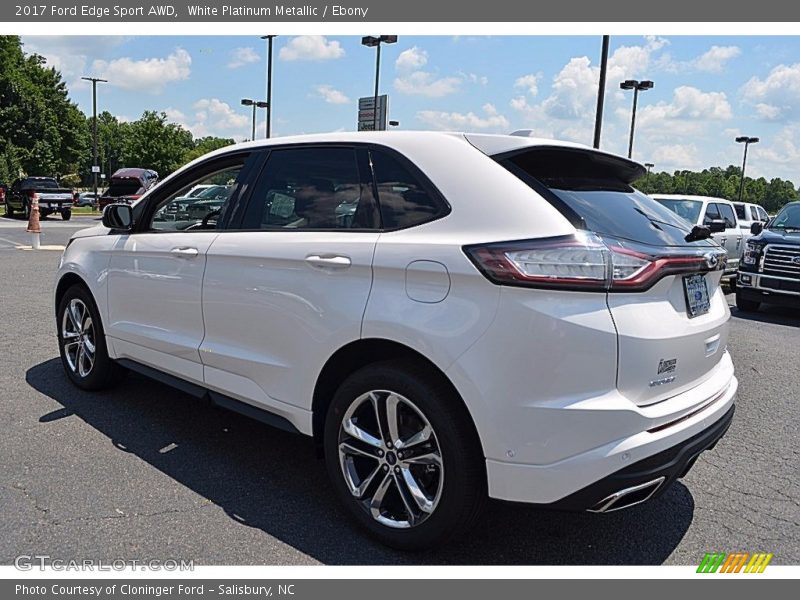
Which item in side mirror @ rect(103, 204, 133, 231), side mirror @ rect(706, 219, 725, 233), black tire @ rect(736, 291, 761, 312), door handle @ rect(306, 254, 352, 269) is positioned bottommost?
black tire @ rect(736, 291, 761, 312)

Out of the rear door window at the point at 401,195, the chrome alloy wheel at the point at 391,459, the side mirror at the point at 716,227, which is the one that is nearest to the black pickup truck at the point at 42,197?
the side mirror at the point at 716,227

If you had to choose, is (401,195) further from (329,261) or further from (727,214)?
(727,214)

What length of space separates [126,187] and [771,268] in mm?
25983

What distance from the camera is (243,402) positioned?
3.51 metres

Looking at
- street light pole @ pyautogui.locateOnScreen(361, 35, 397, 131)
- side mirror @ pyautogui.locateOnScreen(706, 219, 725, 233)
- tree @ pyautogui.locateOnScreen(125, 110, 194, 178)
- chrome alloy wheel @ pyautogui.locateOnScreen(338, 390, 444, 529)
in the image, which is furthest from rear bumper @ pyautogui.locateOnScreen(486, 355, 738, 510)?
tree @ pyautogui.locateOnScreen(125, 110, 194, 178)

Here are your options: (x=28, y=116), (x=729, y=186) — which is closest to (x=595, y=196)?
(x=28, y=116)

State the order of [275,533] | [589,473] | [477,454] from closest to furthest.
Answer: [589,473], [477,454], [275,533]

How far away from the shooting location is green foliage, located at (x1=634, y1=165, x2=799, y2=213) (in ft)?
238

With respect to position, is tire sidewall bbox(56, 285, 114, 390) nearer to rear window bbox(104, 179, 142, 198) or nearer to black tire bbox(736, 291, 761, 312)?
black tire bbox(736, 291, 761, 312)

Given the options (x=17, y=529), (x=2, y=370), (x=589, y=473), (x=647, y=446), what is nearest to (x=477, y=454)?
(x=589, y=473)

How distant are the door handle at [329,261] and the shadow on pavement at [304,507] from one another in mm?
1207

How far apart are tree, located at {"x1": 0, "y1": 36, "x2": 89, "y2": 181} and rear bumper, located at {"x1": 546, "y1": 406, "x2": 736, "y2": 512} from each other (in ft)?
158

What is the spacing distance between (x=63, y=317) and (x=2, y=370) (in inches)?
33.0
